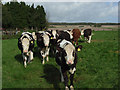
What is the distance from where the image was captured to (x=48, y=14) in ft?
226

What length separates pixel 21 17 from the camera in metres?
→ 53.9

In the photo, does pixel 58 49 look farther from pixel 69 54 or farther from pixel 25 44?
pixel 25 44

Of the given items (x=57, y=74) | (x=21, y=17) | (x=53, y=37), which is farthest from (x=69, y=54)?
(x=21, y=17)

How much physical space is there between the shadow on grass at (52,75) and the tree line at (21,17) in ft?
134

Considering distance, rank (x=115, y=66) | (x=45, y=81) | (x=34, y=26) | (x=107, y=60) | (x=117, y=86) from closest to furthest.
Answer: (x=117, y=86) < (x=45, y=81) < (x=115, y=66) < (x=107, y=60) < (x=34, y=26)

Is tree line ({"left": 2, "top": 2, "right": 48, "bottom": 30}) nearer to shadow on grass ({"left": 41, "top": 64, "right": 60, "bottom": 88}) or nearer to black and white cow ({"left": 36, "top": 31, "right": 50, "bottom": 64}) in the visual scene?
black and white cow ({"left": 36, "top": 31, "right": 50, "bottom": 64})

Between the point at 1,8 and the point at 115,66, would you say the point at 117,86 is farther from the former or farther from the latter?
the point at 1,8

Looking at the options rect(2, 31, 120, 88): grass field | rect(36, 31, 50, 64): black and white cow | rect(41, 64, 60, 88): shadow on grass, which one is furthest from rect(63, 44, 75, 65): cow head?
rect(36, 31, 50, 64): black and white cow

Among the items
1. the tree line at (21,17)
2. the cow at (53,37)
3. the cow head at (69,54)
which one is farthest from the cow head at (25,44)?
the tree line at (21,17)

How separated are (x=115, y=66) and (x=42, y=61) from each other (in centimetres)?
560

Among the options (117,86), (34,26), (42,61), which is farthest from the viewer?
(34,26)

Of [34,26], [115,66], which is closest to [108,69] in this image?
[115,66]

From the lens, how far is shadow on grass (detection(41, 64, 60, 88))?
7.90m

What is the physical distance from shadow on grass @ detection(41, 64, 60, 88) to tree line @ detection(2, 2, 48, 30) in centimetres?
4090
